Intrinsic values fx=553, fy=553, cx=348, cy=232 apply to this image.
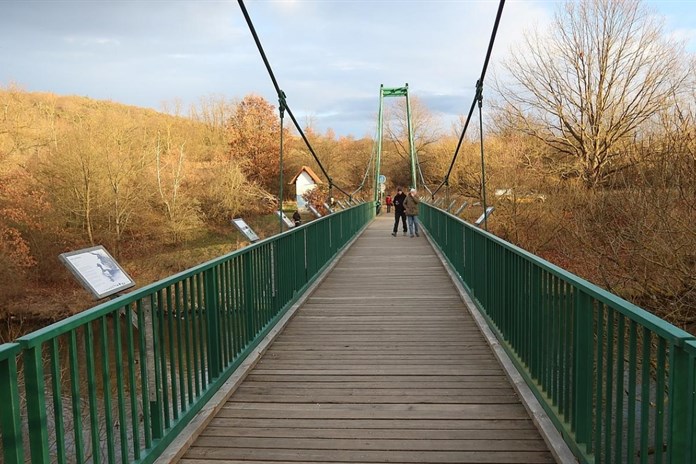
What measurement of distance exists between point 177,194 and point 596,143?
21.4 metres

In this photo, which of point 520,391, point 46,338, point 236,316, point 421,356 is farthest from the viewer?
point 421,356

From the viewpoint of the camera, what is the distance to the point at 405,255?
10977 millimetres

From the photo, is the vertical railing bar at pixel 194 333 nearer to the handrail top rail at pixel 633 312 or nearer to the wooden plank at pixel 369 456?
the wooden plank at pixel 369 456

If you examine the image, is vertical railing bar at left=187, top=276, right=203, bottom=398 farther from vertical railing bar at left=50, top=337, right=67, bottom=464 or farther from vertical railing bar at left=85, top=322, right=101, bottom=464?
vertical railing bar at left=50, top=337, right=67, bottom=464

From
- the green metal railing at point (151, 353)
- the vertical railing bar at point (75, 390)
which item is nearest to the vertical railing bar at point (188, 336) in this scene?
the green metal railing at point (151, 353)

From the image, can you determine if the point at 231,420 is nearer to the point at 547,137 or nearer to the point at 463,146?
the point at 547,137

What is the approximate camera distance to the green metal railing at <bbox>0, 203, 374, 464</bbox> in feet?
5.70

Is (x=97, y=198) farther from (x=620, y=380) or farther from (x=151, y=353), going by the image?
(x=620, y=380)

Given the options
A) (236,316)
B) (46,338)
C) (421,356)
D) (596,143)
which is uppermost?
(596,143)

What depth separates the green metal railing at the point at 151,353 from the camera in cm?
174

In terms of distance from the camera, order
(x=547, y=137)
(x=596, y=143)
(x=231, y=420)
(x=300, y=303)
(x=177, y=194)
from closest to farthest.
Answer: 1. (x=231, y=420)
2. (x=300, y=303)
3. (x=596, y=143)
4. (x=547, y=137)
5. (x=177, y=194)

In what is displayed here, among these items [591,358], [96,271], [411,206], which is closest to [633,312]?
[591,358]

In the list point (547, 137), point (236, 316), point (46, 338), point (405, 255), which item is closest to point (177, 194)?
point (547, 137)

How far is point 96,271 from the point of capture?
380cm
